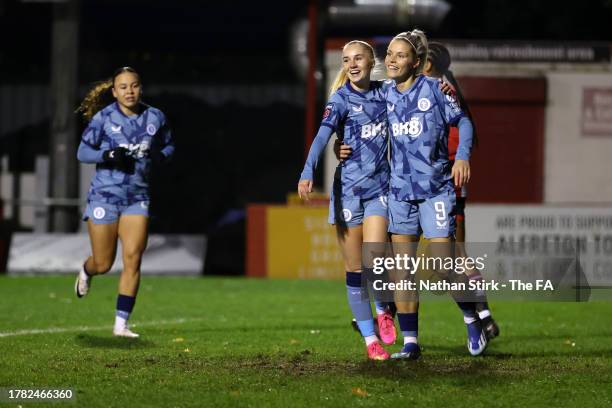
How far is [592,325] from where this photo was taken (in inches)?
504

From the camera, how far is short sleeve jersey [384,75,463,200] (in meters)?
8.69

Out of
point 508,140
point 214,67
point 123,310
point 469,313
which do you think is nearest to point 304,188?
point 469,313

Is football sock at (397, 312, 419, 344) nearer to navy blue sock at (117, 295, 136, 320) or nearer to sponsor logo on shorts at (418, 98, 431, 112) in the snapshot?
sponsor logo on shorts at (418, 98, 431, 112)

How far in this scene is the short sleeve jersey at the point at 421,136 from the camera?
869 cm

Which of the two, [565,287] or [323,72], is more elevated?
[323,72]

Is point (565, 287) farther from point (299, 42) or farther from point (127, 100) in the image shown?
point (299, 42)

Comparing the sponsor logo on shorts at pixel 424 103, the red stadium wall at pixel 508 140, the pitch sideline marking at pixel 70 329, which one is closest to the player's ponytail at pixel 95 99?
the pitch sideline marking at pixel 70 329

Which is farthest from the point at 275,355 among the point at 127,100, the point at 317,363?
the point at 127,100

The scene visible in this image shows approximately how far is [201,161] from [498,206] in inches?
438

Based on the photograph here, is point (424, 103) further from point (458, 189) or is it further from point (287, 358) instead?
point (287, 358)

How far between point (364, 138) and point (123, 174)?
2.58 metres

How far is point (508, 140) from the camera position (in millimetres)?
23234

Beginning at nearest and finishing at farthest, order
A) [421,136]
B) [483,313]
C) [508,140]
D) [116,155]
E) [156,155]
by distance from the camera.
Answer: [421,136]
[483,313]
[116,155]
[156,155]
[508,140]

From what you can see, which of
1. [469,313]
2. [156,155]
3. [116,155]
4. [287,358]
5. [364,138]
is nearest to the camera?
[364,138]
